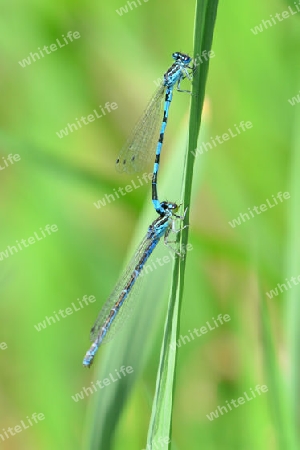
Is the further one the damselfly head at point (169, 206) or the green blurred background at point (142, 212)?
the damselfly head at point (169, 206)

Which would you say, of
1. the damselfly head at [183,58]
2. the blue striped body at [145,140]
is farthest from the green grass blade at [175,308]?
the blue striped body at [145,140]

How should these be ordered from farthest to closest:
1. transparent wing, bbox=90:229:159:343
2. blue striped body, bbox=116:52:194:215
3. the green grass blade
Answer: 1. blue striped body, bbox=116:52:194:215
2. transparent wing, bbox=90:229:159:343
3. the green grass blade

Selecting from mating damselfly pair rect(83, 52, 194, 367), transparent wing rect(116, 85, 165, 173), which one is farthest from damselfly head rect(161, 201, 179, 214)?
transparent wing rect(116, 85, 165, 173)

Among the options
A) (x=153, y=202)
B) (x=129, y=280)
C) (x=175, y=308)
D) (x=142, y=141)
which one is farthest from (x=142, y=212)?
(x=175, y=308)

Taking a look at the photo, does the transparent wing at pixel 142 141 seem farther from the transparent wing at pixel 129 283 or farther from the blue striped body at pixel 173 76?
the transparent wing at pixel 129 283

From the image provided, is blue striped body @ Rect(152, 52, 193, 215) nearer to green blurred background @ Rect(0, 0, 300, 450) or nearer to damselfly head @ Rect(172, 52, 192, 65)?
damselfly head @ Rect(172, 52, 192, 65)

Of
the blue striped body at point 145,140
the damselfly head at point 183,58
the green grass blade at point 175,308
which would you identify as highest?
the damselfly head at point 183,58
